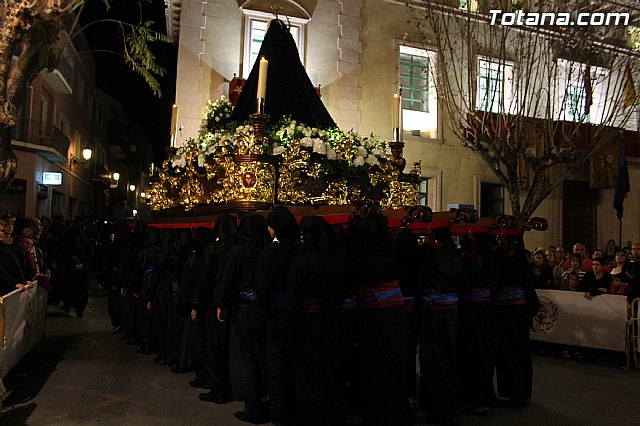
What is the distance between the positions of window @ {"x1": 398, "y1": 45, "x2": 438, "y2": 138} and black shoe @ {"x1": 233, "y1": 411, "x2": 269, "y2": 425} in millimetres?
11525

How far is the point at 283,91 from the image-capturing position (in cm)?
978

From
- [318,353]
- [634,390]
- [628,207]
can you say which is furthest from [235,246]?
[628,207]

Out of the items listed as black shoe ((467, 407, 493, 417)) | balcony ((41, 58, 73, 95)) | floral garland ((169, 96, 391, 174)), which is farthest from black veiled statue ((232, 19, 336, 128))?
balcony ((41, 58, 73, 95))

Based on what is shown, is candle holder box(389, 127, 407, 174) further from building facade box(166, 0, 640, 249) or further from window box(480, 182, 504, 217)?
window box(480, 182, 504, 217)

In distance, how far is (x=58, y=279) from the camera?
12.0 meters

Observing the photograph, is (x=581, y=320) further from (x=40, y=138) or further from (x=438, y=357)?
(x=40, y=138)

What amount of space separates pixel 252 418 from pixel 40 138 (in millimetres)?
19503

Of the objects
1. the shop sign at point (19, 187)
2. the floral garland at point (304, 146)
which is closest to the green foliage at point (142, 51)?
the floral garland at point (304, 146)

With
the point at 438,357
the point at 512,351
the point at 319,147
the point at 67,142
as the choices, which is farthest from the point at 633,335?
the point at 67,142

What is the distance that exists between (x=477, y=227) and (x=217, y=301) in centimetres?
283

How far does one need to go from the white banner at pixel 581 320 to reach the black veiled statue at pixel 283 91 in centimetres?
481

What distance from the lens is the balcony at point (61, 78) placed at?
22319 mm

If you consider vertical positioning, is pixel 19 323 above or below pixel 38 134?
A: below

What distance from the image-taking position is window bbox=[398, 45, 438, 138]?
1563cm
